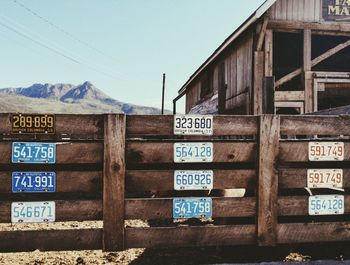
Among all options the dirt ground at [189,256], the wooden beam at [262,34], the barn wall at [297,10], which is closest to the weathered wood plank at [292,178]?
the dirt ground at [189,256]

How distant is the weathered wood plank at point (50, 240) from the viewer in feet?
10.7

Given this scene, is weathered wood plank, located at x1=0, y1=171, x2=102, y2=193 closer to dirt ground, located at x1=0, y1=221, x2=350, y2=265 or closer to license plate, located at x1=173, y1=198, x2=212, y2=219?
license plate, located at x1=173, y1=198, x2=212, y2=219

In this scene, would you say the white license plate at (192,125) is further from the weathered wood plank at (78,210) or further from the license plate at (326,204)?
the license plate at (326,204)

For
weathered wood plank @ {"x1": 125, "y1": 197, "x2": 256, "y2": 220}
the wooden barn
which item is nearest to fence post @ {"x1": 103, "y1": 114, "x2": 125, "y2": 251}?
weathered wood plank @ {"x1": 125, "y1": 197, "x2": 256, "y2": 220}

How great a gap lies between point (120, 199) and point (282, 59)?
42.2 feet

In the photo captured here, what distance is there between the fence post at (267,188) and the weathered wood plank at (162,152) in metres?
0.22

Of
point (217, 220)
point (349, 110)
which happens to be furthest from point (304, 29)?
point (217, 220)

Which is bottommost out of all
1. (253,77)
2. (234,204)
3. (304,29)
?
(234,204)

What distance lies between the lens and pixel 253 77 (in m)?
9.68

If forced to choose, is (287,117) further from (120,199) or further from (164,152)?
(120,199)

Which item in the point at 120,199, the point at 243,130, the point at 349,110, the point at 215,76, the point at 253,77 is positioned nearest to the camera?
Answer: the point at 120,199

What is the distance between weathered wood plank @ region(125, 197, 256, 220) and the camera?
135 inches

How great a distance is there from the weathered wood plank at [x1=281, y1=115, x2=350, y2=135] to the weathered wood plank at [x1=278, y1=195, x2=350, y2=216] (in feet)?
2.29

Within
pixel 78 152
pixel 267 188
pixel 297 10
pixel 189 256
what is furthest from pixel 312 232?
pixel 297 10
